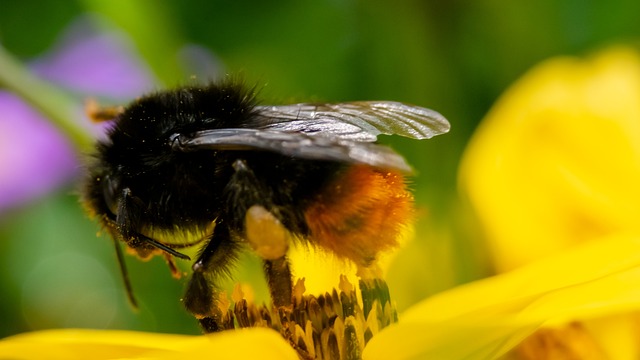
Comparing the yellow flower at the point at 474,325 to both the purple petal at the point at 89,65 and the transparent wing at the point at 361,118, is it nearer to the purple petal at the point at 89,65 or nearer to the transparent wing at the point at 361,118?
the transparent wing at the point at 361,118

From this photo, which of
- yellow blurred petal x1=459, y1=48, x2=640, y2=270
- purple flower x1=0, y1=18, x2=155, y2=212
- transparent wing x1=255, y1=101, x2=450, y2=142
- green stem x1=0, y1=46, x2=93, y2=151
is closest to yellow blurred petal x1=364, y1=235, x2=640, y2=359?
transparent wing x1=255, y1=101, x2=450, y2=142

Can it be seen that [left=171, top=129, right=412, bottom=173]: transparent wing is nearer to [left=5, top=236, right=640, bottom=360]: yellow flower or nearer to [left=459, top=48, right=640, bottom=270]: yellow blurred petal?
[left=5, top=236, right=640, bottom=360]: yellow flower

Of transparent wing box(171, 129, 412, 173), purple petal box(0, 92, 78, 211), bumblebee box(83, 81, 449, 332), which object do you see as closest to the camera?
transparent wing box(171, 129, 412, 173)

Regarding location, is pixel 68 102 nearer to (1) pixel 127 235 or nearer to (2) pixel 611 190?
(1) pixel 127 235

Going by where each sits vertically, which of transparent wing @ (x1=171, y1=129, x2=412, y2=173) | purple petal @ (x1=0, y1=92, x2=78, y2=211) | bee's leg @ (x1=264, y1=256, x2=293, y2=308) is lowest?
purple petal @ (x1=0, y1=92, x2=78, y2=211)

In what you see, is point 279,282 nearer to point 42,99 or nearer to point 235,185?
point 235,185

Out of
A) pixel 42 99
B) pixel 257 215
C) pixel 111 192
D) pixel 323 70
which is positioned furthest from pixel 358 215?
pixel 323 70
